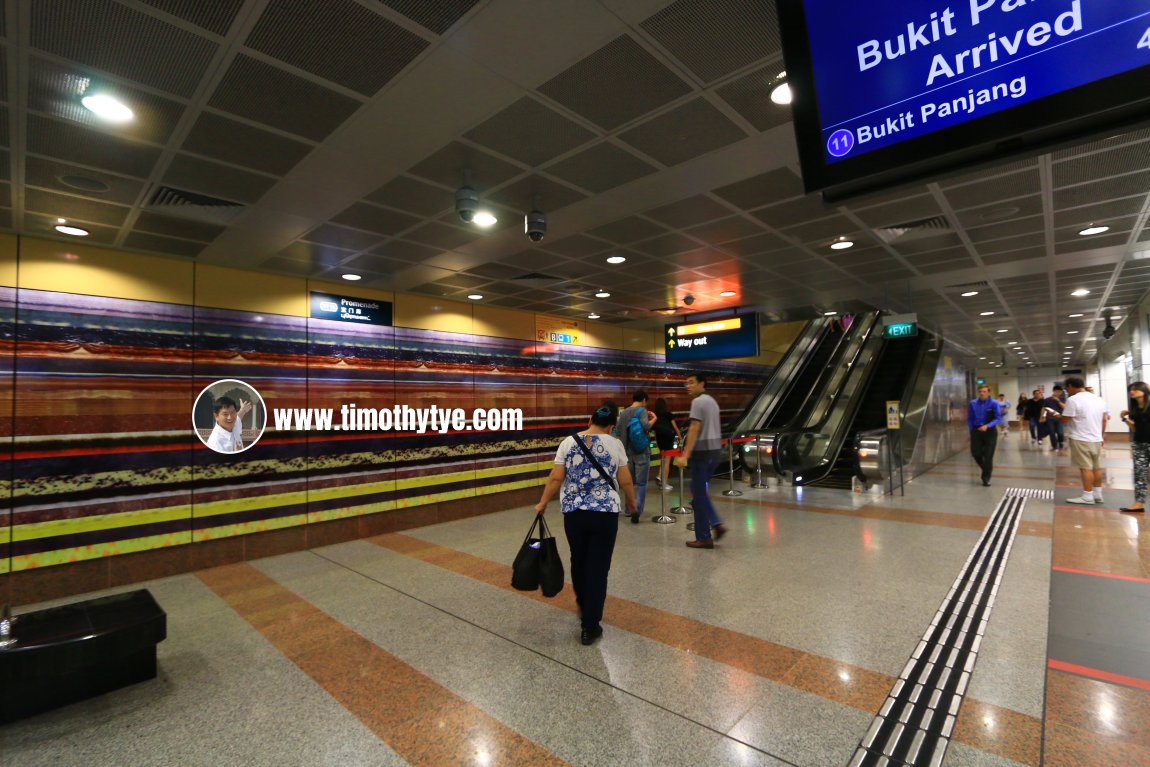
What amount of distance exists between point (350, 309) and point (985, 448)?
10069 mm

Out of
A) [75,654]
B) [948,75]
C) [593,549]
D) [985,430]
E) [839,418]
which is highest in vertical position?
[948,75]

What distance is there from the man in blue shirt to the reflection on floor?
11.5 feet

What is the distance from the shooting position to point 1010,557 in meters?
4.75

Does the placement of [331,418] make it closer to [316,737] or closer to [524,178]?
[524,178]

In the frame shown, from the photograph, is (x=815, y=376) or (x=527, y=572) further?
(x=815, y=376)

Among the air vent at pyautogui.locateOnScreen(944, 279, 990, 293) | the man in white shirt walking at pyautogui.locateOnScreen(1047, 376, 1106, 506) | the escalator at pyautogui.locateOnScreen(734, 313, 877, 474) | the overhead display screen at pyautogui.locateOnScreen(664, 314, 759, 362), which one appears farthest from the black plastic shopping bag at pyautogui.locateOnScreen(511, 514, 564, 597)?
the escalator at pyautogui.locateOnScreen(734, 313, 877, 474)

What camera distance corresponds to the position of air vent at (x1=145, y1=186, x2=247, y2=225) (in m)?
4.08

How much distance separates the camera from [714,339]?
27.8 feet

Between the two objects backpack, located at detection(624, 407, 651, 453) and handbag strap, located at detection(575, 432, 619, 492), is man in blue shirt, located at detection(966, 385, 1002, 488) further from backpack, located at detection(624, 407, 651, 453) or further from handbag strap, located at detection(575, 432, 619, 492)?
handbag strap, located at detection(575, 432, 619, 492)

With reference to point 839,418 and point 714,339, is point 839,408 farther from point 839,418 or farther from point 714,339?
point 714,339

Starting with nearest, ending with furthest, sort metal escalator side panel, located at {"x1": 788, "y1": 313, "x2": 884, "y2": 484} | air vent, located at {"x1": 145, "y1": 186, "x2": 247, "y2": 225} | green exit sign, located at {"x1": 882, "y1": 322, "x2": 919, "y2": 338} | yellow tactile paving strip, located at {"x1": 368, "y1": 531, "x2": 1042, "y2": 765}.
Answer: yellow tactile paving strip, located at {"x1": 368, "y1": 531, "x2": 1042, "y2": 765} → air vent, located at {"x1": 145, "y1": 186, "x2": 247, "y2": 225} → green exit sign, located at {"x1": 882, "y1": 322, "x2": 919, "y2": 338} → metal escalator side panel, located at {"x1": 788, "y1": 313, "x2": 884, "y2": 484}

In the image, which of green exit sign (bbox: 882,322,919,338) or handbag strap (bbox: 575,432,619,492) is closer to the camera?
handbag strap (bbox: 575,432,619,492)

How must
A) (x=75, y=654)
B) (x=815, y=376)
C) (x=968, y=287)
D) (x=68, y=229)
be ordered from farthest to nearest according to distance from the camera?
1. (x=815, y=376)
2. (x=968, y=287)
3. (x=68, y=229)
4. (x=75, y=654)

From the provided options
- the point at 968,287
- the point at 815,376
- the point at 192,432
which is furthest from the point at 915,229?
the point at 815,376
